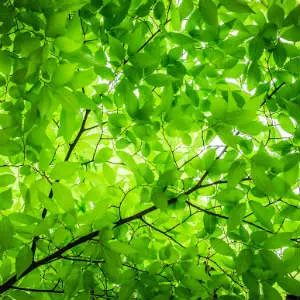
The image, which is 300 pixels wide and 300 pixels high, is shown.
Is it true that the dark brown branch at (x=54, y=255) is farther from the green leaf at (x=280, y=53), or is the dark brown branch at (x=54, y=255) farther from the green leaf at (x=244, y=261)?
the green leaf at (x=280, y=53)

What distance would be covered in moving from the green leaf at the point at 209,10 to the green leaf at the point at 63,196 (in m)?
0.69

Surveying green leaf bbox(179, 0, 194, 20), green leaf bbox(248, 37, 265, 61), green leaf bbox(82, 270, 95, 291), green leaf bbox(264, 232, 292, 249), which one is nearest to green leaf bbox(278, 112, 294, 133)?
green leaf bbox(248, 37, 265, 61)

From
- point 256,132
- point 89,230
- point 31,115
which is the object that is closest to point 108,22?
point 31,115

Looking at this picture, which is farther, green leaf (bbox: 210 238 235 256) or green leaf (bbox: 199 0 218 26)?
green leaf (bbox: 210 238 235 256)

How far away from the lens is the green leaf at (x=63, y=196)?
3.42 ft

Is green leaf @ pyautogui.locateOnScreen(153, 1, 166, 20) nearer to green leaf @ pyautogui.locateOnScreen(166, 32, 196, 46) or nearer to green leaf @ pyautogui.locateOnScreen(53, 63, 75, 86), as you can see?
green leaf @ pyautogui.locateOnScreen(166, 32, 196, 46)

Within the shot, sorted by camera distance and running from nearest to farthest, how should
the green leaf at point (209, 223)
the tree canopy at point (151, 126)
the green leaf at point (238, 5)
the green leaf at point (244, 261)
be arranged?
the green leaf at point (238, 5) < the tree canopy at point (151, 126) < the green leaf at point (244, 261) < the green leaf at point (209, 223)

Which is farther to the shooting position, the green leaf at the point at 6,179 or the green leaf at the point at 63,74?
the green leaf at the point at 6,179

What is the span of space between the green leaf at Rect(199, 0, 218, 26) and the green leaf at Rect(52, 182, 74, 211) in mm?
690

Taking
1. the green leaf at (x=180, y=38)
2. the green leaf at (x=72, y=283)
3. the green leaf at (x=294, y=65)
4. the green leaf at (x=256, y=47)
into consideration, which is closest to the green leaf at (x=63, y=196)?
the green leaf at (x=72, y=283)

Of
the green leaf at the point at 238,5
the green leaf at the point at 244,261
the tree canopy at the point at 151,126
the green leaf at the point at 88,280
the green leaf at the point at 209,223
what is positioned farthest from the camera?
the green leaf at the point at 209,223

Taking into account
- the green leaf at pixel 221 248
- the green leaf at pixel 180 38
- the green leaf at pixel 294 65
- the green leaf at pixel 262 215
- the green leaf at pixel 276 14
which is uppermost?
the green leaf at pixel 180 38

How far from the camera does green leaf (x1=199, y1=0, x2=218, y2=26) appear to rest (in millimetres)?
930

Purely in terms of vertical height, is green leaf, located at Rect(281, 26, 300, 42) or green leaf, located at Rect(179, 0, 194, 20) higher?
green leaf, located at Rect(179, 0, 194, 20)
